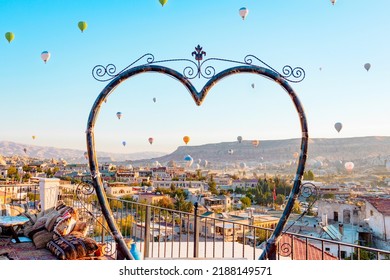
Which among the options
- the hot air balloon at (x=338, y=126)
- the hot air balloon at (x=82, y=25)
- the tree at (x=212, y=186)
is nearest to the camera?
the hot air balloon at (x=82, y=25)

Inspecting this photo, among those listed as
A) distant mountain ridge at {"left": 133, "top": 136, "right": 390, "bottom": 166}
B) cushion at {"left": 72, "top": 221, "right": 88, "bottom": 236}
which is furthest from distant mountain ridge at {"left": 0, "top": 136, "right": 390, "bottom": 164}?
cushion at {"left": 72, "top": 221, "right": 88, "bottom": 236}

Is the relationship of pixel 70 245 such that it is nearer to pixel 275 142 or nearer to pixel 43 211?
pixel 43 211

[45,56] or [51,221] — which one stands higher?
[45,56]

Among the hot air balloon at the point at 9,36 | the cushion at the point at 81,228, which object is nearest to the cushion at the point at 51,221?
the cushion at the point at 81,228

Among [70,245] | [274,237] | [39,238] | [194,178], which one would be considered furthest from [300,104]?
[194,178]

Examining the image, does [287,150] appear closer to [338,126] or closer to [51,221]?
[338,126]

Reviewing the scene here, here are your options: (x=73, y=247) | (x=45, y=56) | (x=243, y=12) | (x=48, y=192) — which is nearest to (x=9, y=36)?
(x=45, y=56)

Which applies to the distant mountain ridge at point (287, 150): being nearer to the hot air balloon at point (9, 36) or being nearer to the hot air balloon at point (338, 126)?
the hot air balloon at point (338, 126)
